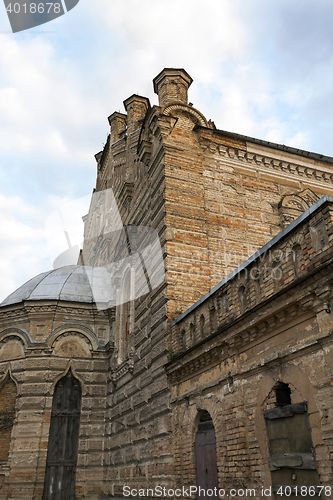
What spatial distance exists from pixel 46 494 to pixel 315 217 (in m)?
11.4

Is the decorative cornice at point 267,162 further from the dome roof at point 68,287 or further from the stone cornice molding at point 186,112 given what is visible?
the dome roof at point 68,287

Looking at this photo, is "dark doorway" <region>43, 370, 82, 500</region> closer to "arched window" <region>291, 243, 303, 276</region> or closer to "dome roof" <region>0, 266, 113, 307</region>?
"dome roof" <region>0, 266, 113, 307</region>

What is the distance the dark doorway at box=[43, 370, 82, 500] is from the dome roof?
2.73m

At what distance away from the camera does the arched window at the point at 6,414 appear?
12.7m

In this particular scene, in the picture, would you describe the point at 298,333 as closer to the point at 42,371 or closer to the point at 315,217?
the point at 315,217

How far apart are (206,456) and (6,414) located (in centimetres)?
810

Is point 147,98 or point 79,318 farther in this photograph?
point 147,98

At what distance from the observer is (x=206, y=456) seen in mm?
7543

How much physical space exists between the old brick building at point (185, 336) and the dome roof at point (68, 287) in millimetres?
79

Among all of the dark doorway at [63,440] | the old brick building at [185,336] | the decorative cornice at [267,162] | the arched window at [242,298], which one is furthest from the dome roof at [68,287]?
the arched window at [242,298]

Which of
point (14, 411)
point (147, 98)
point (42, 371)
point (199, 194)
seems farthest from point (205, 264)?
point (147, 98)

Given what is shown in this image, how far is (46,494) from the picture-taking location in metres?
12.2

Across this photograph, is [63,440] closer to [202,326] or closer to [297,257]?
[202,326]

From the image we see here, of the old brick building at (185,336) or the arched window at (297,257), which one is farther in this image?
the arched window at (297,257)
